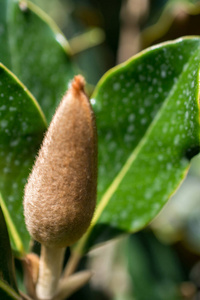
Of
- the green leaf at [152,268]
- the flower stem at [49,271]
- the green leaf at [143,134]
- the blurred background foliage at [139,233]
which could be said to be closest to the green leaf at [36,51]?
the green leaf at [143,134]

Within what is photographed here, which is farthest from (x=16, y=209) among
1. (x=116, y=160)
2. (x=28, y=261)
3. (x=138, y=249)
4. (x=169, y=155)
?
(x=138, y=249)

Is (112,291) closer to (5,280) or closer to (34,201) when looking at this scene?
(5,280)

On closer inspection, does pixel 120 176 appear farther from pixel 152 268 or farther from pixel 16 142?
pixel 152 268

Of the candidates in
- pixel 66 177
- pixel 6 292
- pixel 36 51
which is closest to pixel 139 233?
pixel 36 51

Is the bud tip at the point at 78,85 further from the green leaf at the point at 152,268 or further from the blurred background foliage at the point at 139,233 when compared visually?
the green leaf at the point at 152,268

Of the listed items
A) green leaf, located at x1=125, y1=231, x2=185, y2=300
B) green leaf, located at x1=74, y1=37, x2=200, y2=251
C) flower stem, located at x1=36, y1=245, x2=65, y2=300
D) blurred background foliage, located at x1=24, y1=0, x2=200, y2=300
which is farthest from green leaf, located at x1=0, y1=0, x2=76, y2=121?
green leaf, located at x1=125, y1=231, x2=185, y2=300

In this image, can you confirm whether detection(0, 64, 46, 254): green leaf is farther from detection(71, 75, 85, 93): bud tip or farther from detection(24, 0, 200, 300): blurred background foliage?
detection(24, 0, 200, 300): blurred background foliage
